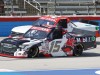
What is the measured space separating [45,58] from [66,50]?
→ 1189 mm

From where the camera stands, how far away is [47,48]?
49.0ft

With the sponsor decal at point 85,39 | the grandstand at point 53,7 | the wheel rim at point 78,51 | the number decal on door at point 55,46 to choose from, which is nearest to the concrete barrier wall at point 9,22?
the grandstand at point 53,7

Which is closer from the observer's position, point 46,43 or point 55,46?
point 46,43

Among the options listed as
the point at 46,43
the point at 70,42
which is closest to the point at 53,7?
the point at 70,42

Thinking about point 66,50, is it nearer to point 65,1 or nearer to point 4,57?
point 4,57

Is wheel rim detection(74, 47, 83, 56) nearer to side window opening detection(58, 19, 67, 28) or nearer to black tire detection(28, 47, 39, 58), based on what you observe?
side window opening detection(58, 19, 67, 28)

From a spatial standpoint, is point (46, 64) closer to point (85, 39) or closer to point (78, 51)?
point (78, 51)

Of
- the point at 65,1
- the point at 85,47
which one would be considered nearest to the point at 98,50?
the point at 85,47

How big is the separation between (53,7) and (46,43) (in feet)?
41.5

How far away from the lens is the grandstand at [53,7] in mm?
27645

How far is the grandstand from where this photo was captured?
27645 mm

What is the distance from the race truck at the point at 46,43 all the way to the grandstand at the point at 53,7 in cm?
1041

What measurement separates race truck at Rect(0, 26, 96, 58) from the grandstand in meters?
10.4

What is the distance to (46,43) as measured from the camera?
14.9 meters
